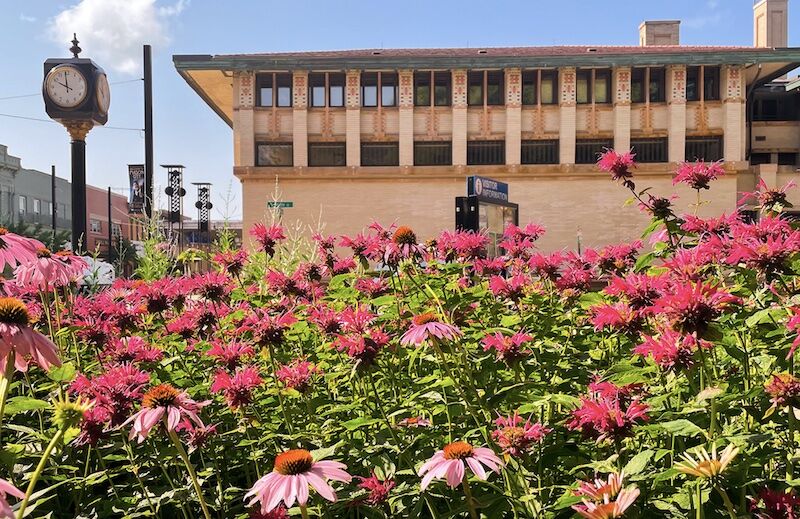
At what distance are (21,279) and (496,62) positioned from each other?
2570 cm

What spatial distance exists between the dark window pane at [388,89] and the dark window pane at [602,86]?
8.56 meters

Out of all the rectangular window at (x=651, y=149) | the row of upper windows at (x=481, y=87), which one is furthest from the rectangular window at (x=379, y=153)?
the rectangular window at (x=651, y=149)

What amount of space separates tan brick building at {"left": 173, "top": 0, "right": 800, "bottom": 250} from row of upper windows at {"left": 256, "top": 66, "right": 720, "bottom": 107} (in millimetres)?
49

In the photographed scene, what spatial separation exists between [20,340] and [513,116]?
26.8m

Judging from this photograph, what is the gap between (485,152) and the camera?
89.2ft

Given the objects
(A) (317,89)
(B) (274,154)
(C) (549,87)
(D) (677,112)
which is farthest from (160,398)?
(D) (677,112)

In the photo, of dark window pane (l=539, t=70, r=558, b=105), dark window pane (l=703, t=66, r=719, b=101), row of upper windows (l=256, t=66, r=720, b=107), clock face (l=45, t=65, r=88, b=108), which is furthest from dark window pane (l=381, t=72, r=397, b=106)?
clock face (l=45, t=65, r=88, b=108)

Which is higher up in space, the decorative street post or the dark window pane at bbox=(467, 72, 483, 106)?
the dark window pane at bbox=(467, 72, 483, 106)

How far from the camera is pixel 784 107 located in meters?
29.1

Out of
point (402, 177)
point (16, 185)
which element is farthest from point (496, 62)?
point (16, 185)

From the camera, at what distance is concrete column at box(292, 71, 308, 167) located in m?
26.8

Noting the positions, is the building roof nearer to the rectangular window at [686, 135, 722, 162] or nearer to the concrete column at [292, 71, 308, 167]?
the concrete column at [292, 71, 308, 167]

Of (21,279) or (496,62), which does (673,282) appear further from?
(496,62)

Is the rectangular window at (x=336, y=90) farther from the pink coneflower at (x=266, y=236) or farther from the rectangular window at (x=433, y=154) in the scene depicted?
the pink coneflower at (x=266, y=236)
